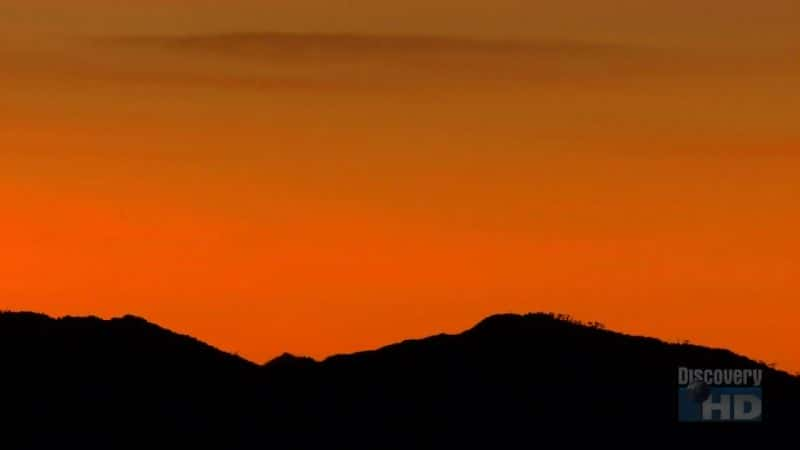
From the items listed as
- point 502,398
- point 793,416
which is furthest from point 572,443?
point 793,416

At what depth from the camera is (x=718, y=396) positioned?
11575 cm

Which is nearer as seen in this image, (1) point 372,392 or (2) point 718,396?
(2) point 718,396

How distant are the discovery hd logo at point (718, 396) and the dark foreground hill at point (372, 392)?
0.73m

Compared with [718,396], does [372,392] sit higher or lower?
lower

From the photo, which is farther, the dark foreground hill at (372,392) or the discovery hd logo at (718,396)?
the discovery hd logo at (718,396)

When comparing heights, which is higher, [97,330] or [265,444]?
[97,330]

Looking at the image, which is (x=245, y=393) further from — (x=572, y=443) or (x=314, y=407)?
(x=572, y=443)

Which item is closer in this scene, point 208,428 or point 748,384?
point 208,428

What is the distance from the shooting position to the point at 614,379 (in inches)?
4808

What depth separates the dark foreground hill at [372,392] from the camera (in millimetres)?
114312

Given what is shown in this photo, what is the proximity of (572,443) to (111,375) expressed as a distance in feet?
83.2

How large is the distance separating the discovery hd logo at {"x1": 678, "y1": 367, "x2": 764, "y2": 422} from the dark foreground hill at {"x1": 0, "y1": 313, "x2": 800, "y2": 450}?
0.73 metres

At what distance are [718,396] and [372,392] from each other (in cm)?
1879

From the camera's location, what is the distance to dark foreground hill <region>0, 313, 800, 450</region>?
114312 mm
